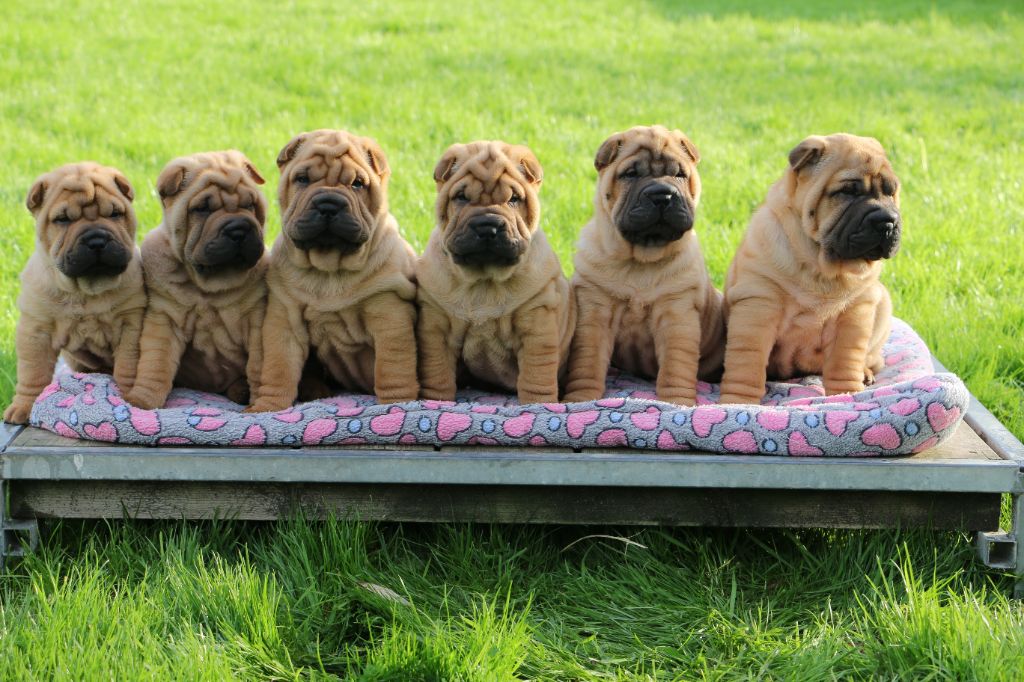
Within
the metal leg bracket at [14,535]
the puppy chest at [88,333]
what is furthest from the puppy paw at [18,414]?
the metal leg bracket at [14,535]

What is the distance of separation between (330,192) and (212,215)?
0.46 metres

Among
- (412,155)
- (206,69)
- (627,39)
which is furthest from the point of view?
(627,39)

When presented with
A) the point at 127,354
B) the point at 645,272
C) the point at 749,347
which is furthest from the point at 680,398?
the point at 127,354

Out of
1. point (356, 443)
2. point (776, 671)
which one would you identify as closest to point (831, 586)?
point (776, 671)

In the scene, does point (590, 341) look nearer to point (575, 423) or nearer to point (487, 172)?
point (575, 423)

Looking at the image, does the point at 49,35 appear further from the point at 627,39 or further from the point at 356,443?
the point at 356,443

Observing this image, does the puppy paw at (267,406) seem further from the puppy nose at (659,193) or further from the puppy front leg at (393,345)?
the puppy nose at (659,193)

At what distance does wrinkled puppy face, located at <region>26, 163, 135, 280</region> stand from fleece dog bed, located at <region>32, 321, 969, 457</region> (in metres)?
0.47

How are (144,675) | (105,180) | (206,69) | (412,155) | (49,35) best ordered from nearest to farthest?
(144,675) → (105,180) → (412,155) → (206,69) → (49,35)

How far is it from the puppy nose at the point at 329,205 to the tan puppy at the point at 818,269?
1504 mm

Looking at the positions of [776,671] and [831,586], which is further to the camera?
[831,586]

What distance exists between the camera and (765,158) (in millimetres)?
8461

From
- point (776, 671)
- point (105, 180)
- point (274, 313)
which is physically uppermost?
point (105, 180)

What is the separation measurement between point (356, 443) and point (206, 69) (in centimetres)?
800
